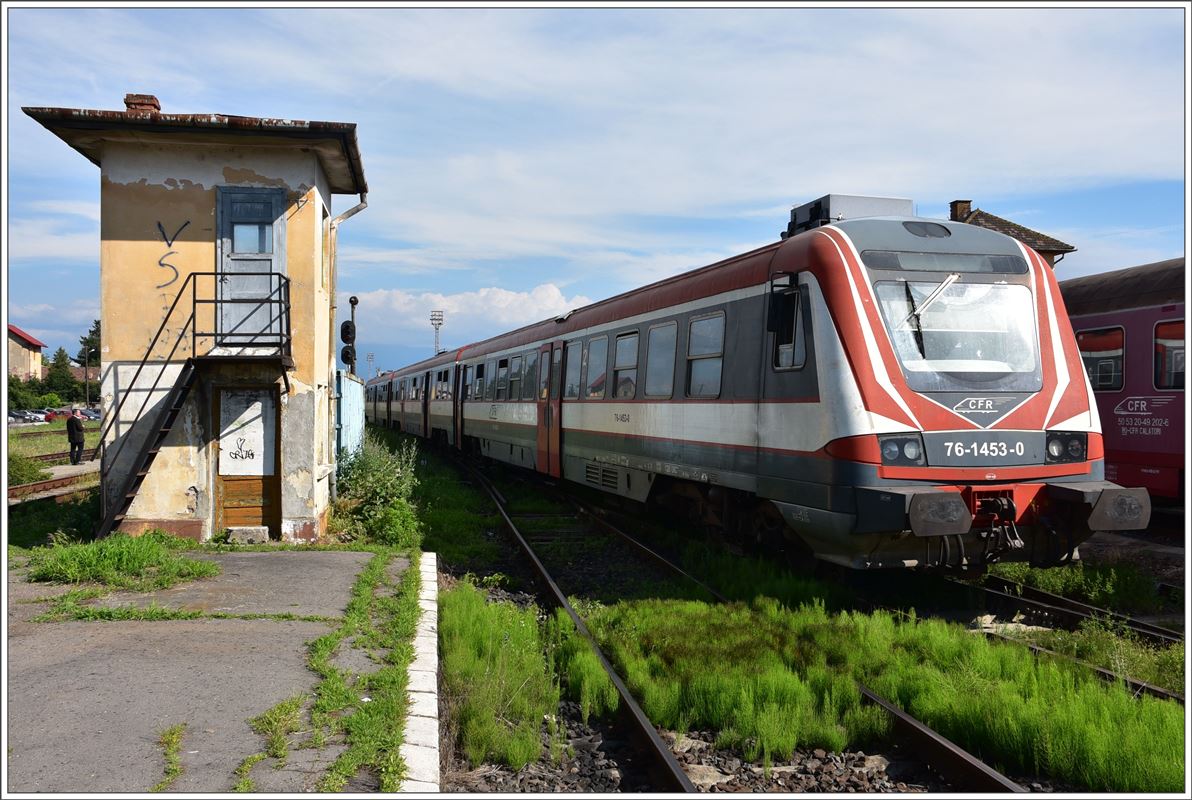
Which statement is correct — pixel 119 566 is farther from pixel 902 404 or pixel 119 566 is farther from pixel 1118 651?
pixel 1118 651

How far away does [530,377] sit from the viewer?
17.0m

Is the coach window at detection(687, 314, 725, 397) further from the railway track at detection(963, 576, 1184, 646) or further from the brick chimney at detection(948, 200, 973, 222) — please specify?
the brick chimney at detection(948, 200, 973, 222)

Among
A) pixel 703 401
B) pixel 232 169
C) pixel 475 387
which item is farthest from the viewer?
pixel 475 387

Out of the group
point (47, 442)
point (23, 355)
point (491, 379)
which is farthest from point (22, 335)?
point (491, 379)

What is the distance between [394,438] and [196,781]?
28.8 meters

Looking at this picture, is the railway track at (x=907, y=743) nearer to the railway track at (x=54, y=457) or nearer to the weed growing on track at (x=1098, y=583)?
the weed growing on track at (x=1098, y=583)

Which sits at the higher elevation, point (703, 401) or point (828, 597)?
point (703, 401)

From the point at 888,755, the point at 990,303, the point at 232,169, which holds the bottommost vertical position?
the point at 888,755

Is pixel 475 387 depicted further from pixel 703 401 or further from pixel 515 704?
pixel 515 704

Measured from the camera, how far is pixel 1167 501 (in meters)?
12.9

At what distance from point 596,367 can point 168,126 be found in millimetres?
6498

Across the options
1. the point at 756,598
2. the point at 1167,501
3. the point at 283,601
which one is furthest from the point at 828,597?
the point at 1167,501

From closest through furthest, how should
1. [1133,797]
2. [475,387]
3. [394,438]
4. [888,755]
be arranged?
[1133,797]
[888,755]
[475,387]
[394,438]

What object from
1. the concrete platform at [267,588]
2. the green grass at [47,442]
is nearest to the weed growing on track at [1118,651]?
the concrete platform at [267,588]
